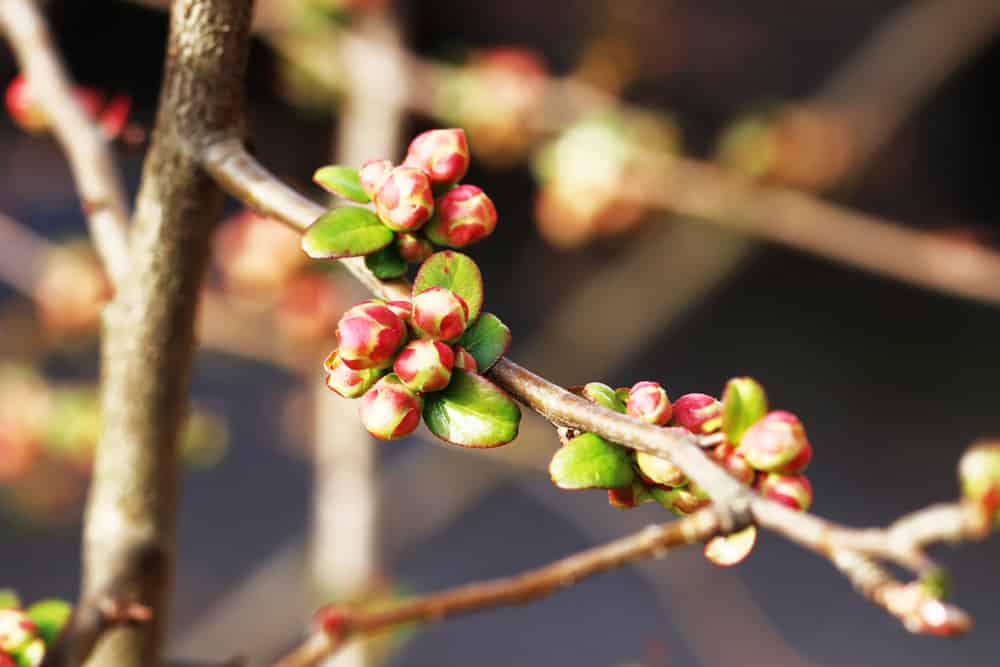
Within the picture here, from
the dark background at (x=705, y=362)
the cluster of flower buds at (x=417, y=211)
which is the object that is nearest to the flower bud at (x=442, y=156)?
the cluster of flower buds at (x=417, y=211)

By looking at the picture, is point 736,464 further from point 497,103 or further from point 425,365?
point 497,103

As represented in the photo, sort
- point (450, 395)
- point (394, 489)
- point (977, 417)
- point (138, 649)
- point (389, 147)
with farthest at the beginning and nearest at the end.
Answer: point (977, 417) < point (394, 489) < point (389, 147) < point (138, 649) < point (450, 395)

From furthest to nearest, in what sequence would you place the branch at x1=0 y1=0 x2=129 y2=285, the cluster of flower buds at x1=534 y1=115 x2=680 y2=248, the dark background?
the dark background
the cluster of flower buds at x1=534 y1=115 x2=680 y2=248
the branch at x1=0 y1=0 x2=129 y2=285

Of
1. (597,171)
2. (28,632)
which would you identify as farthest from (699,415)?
(597,171)

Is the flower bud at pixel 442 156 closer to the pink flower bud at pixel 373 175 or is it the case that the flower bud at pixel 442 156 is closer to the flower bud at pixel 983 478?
the pink flower bud at pixel 373 175

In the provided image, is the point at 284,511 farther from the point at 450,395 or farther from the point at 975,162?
the point at 450,395

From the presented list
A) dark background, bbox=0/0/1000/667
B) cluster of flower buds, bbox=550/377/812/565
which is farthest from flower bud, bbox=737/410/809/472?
dark background, bbox=0/0/1000/667

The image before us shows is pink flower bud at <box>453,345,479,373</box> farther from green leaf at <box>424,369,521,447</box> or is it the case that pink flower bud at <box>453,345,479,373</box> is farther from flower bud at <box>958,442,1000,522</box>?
flower bud at <box>958,442,1000,522</box>

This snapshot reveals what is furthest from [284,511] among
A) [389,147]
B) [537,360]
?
[389,147]
